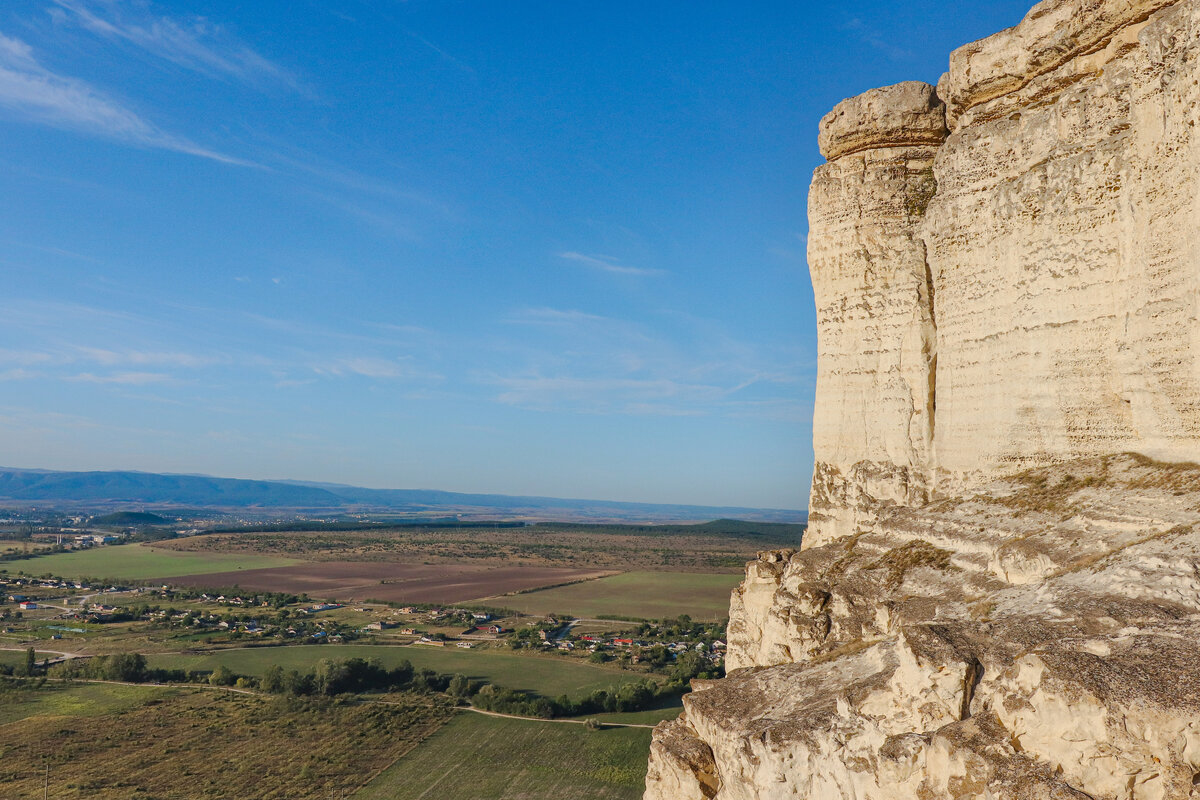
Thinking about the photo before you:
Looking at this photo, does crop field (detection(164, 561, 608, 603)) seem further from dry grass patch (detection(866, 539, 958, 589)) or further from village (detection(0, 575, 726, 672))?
dry grass patch (detection(866, 539, 958, 589))

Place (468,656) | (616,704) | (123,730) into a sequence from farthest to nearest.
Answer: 1. (468,656)
2. (616,704)
3. (123,730)

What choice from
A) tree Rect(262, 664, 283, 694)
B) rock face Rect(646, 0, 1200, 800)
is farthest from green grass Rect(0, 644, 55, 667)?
rock face Rect(646, 0, 1200, 800)

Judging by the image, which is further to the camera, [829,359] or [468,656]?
[468,656]

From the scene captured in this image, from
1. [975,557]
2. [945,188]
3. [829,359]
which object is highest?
[945,188]

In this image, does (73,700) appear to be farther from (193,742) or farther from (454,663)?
(454,663)

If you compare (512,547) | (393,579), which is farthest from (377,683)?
(512,547)

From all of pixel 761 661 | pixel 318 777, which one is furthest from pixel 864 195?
pixel 318 777

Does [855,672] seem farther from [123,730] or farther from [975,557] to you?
[123,730]
